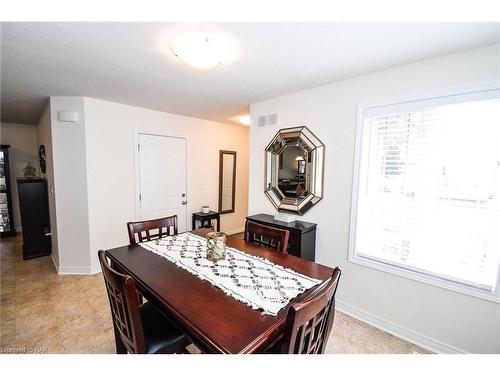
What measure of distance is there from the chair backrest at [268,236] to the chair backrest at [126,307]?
1.05 meters

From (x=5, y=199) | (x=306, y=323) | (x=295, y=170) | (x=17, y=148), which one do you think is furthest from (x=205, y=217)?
(x=17, y=148)

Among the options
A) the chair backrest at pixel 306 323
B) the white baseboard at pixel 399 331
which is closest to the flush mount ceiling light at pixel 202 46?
the chair backrest at pixel 306 323

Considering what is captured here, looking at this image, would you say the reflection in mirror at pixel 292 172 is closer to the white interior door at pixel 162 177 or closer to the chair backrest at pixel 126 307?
the white interior door at pixel 162 177

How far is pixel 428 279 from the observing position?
1.80m

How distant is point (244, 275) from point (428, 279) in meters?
1.56

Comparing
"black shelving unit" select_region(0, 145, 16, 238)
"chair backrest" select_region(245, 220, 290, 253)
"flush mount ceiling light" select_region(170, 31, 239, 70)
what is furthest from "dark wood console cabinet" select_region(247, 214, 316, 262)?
"black shelving unit" select_region(0, 145, 16, 238)

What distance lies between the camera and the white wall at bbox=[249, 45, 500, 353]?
63.3 inches

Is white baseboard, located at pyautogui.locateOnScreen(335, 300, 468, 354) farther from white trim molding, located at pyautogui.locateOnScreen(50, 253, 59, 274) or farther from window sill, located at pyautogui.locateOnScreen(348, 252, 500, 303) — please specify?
white trim molding, located at pyautogui.locateOnScreen(50, 253, 59, 274)

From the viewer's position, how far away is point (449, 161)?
172 cm

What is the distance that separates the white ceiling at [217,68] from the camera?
4.53 ft

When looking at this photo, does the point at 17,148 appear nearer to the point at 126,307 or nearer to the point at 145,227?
the point at 145,227

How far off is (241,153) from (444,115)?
353cm
